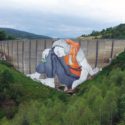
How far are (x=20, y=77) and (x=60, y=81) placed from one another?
4980 millimetres

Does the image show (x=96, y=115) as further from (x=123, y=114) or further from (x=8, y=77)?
(x=8, y=77)

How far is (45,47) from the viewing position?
6438 cm

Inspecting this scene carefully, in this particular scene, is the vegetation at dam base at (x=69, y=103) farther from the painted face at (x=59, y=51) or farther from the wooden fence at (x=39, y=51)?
the painted face at (x=59, y=51)

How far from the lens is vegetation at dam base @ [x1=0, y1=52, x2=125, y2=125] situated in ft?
136

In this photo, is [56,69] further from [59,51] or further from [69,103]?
[69,103]

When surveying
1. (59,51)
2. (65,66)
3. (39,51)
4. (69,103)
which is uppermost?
(59,51)

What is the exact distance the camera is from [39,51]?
65.1 metres

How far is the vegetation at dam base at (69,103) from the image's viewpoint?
4134 cm

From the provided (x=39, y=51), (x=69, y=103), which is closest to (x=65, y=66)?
(x=39, y=51)

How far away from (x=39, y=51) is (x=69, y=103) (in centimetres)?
1759

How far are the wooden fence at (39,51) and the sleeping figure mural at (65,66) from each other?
29.9 inches

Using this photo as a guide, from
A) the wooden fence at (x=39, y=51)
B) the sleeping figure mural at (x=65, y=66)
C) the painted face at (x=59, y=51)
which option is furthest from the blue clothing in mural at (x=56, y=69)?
the wooden fence at (x=39, y=51)

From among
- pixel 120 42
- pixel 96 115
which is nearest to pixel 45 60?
pixel 120 42

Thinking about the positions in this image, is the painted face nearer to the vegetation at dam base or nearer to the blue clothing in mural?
the blue clothing in mural
